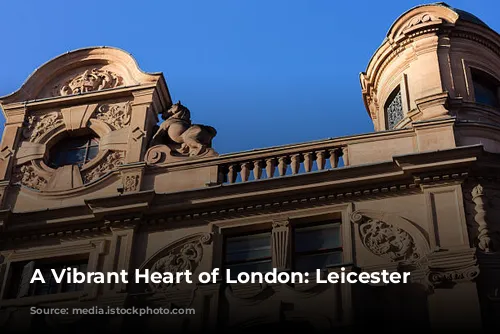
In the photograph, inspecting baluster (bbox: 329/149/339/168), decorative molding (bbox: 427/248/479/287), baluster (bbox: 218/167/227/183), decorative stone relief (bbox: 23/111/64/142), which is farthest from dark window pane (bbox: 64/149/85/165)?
decorative molding (bbox: 427/248/479/287)

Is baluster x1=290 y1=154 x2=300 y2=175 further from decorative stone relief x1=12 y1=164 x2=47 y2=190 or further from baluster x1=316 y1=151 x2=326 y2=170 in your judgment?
decorative stone relief x1=12 y1=164 x2=47 y2=190

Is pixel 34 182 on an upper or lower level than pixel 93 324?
upper

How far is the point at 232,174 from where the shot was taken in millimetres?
16234

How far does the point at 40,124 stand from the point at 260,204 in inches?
220

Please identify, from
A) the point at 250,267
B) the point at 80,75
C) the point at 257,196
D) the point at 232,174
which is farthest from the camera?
the point at 80,75

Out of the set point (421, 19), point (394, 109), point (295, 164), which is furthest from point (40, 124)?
point (421, 19)

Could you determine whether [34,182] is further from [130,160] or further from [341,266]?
[341,266]

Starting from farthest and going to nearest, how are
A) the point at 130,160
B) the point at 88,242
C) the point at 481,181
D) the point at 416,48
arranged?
1. the point at 416,48
2. the point at 130,160
3. the point at 88,242
4. the point at 481,181

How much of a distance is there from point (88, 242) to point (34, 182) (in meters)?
2.27

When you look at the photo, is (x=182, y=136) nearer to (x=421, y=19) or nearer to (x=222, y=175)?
(x=222, y=175)

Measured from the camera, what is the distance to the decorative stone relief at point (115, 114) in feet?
59.3

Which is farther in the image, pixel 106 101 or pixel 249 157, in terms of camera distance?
pixel 106 101

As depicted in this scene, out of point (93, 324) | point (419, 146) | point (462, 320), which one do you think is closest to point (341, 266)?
point (462, 320)

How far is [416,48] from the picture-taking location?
1852cm
